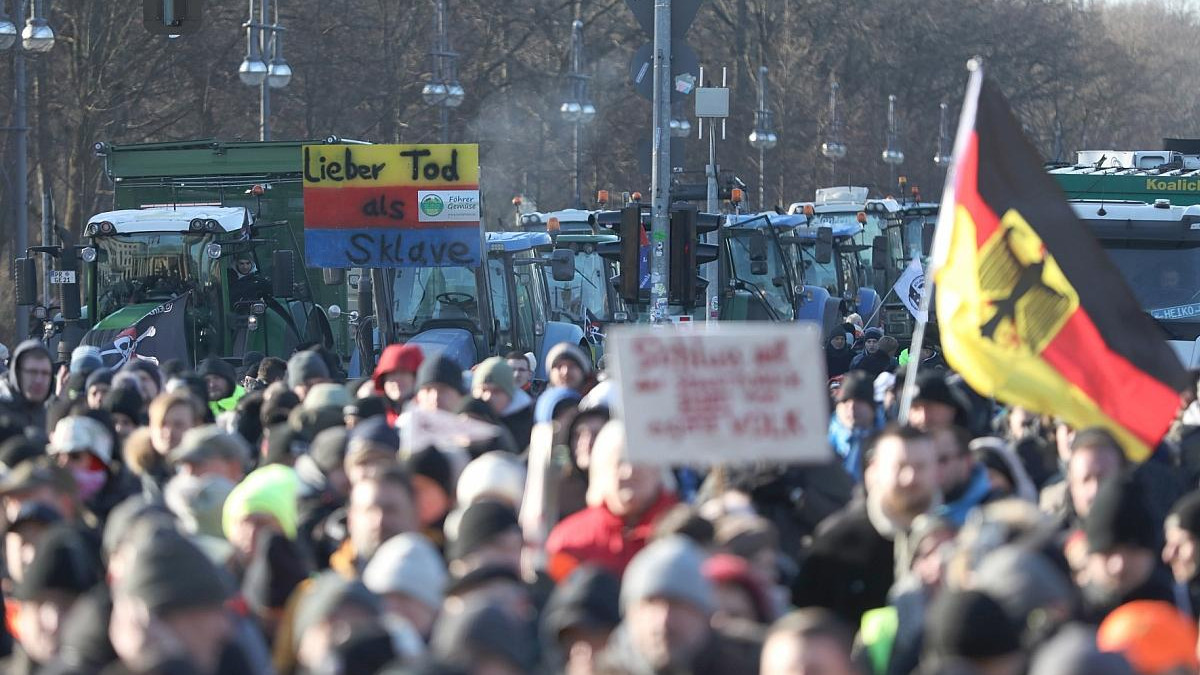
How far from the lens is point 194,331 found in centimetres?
2152

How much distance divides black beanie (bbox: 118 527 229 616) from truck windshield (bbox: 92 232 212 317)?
16.2 m

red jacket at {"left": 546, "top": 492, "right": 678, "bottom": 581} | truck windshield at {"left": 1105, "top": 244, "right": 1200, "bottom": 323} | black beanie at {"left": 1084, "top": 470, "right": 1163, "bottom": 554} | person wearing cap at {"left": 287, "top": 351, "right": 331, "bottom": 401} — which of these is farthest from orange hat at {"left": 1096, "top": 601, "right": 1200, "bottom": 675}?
truck windshield at {"left": 1105, "top": 244, "right": 1200, "bottom": 323}

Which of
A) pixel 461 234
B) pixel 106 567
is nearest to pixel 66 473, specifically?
pixel 106 567

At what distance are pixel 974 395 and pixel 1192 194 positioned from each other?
10831mm

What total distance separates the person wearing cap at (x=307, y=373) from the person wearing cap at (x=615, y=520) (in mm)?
4716

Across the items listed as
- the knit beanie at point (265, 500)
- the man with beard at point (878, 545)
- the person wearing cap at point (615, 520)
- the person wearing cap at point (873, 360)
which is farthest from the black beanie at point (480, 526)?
the person wearing cap at point (873, 360)

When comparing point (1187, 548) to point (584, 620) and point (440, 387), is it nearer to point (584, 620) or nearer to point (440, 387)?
point (584, 620)

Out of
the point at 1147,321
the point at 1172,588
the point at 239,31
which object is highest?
the point at 239,31

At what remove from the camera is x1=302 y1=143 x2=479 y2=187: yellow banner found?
753 inches

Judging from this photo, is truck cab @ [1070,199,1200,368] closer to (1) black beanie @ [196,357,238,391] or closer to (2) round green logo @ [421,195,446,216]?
(2) round green logo @ [421,195,446,216]

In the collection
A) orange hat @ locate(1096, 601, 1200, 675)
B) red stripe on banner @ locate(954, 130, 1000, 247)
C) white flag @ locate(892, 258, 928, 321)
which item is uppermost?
red stripe on banner @ locate(954, 130, 1000, 247)

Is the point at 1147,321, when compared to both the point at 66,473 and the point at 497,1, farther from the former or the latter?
the point at 497,1

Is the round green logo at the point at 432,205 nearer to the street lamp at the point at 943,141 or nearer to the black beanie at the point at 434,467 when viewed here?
the black beanie at the point at 434,467

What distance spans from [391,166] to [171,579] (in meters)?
13.8
